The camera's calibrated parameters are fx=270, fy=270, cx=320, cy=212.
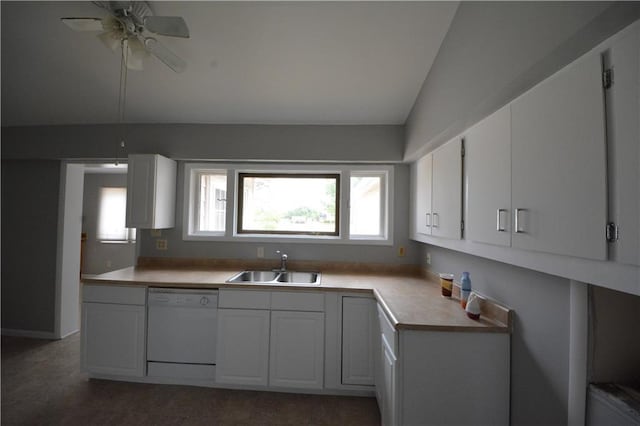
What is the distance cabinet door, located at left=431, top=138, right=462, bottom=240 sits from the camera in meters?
1.65

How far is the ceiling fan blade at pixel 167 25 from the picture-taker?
1484 millimetres

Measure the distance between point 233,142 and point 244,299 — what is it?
5.10 ft

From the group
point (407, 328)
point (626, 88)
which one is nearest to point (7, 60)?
point (407, 328)

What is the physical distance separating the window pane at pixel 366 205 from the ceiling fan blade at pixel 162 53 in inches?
70.7

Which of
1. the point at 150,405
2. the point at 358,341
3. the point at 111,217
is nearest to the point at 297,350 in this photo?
the point at 358,341

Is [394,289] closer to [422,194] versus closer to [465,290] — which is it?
[465,290]

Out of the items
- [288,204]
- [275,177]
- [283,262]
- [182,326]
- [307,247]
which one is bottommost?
[182,326]

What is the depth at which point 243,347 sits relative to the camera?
2145mm

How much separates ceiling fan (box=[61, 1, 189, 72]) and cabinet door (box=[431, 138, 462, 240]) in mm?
1764

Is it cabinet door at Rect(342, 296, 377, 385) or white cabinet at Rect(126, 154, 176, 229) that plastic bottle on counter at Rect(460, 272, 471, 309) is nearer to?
cabinet door at Rect(342, 296, 377, 385)

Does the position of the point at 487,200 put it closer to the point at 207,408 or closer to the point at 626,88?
the point at 626,88

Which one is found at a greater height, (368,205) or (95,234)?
(368,205)

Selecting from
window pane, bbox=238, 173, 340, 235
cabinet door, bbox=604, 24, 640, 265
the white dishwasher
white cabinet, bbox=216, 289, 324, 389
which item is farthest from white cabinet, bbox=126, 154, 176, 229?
cabinet door, bbox=604, 24, 640, 265

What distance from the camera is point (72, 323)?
3178mm
